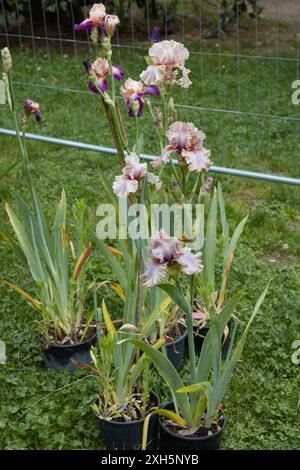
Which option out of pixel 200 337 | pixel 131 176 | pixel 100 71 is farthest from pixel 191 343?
pixel 100 71

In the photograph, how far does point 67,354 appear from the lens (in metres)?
2.88

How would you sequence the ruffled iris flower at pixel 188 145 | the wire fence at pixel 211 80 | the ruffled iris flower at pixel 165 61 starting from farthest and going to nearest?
the wire fence at pixel 211 80
the ruffled iris flower at pixel 165 61
the ruffled iris flower at pixel 188 145

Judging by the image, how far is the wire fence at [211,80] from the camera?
16.4ft

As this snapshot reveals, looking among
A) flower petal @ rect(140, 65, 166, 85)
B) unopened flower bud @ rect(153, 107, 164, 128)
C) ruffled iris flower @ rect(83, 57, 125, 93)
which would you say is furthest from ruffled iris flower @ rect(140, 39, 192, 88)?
ruffled iris flower @ rect(83, 57, 125, 93)

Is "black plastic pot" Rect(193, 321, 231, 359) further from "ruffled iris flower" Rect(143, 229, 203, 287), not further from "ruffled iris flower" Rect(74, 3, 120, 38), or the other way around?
"ruffled iris flower" Rect(74, 3, 120, 38)

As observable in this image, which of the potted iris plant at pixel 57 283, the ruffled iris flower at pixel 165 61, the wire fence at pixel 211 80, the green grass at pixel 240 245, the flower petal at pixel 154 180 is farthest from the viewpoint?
the wire fence at pixel 211 80

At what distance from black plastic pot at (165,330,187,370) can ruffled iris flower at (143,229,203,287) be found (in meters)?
0.87

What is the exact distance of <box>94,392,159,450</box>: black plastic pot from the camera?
2.43 metres

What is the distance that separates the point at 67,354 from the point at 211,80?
394cm

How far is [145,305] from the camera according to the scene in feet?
9.16

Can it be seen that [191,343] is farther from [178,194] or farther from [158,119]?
[158,119]

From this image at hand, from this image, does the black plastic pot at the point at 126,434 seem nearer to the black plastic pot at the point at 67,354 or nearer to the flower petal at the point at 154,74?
the black plastic pot at the point at 67,354

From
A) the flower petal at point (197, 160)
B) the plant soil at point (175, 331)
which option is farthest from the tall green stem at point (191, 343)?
the plant soil at point (175, 331)

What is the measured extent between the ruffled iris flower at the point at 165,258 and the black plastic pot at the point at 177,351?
867 millimetres
